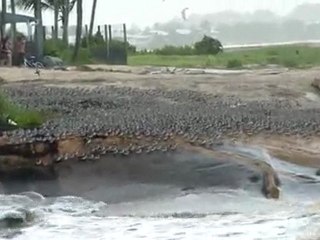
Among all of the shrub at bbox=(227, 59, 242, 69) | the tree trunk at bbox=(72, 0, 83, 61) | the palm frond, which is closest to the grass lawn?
the shrub at bbox=(227, 59, 242, 69)

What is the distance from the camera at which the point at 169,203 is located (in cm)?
1310

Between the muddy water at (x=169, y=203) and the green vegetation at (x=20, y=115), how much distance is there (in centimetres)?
Answer: 253

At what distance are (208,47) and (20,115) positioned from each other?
3477cm

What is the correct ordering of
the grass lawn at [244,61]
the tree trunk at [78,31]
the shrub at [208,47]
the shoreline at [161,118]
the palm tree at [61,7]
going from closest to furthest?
the shoreline at [161,118] < the grass lawn at [244,61] < the tree trunk at [78,31] < the palm tree at [61,7] < the shrub at [208,47]

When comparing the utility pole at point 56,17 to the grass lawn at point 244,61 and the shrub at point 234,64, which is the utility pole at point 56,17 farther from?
the shrub at point 234,64

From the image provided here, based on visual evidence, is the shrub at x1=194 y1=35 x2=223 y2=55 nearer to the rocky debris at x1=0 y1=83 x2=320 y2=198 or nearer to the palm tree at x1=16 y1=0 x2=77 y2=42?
the palm tree at x1=16 y1=0 x2=77 y2=42

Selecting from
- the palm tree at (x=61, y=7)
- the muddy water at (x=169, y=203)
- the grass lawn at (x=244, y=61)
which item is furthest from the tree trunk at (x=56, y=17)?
the muddy water at (x=169, y=203)

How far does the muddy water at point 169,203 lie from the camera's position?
444 inches

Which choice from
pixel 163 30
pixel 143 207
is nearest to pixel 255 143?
pixel 143 207

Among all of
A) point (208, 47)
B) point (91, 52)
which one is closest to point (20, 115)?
point (91, 52)

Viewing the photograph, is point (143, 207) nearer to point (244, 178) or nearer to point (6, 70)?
point (244, 178)

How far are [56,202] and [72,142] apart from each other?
1.45 m

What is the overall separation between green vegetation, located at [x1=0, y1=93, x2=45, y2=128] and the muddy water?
2.53 meters

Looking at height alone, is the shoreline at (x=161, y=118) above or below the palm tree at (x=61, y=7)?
below
